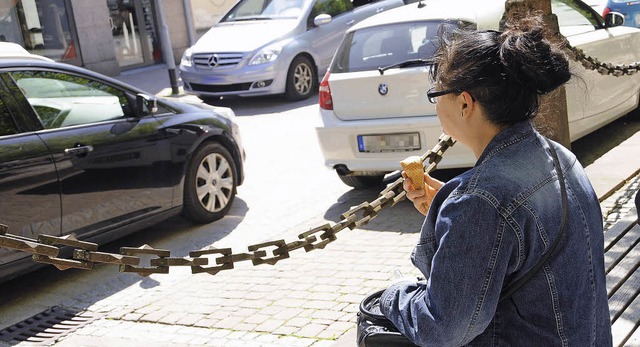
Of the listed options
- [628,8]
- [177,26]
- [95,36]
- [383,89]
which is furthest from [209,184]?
[177,26]

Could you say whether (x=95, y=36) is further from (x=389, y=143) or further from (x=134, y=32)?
(x=389, y=143)

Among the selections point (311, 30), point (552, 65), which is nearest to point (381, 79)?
point (552, 65)

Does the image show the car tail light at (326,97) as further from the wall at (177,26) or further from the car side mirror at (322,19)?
the wall at (177,26)

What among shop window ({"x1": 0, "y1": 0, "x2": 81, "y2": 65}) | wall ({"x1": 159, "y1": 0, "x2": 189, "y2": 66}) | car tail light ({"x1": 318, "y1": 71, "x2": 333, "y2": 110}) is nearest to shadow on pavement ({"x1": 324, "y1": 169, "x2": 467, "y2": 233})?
car tail light ({"x1": 318, "y1": 71, "x2": 333, "y2": 110})

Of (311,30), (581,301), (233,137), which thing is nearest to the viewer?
(581,301)

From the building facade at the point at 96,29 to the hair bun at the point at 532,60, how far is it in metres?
14.1

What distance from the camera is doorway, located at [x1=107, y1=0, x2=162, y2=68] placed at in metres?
18.8

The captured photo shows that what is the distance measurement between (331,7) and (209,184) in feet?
26.1

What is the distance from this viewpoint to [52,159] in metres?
5.82

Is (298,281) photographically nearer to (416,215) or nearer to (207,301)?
(207,301)

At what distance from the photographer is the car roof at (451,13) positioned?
273 inches

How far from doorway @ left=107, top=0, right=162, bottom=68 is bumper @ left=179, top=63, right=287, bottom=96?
6073 millimetres

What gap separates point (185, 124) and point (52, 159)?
1446 millimetres

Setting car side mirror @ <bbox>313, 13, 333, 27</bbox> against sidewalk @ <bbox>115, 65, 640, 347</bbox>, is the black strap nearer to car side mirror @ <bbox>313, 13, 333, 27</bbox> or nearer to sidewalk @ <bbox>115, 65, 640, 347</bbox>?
sidewalk @ <bbox>115, 65, 640, 347</bbox>
